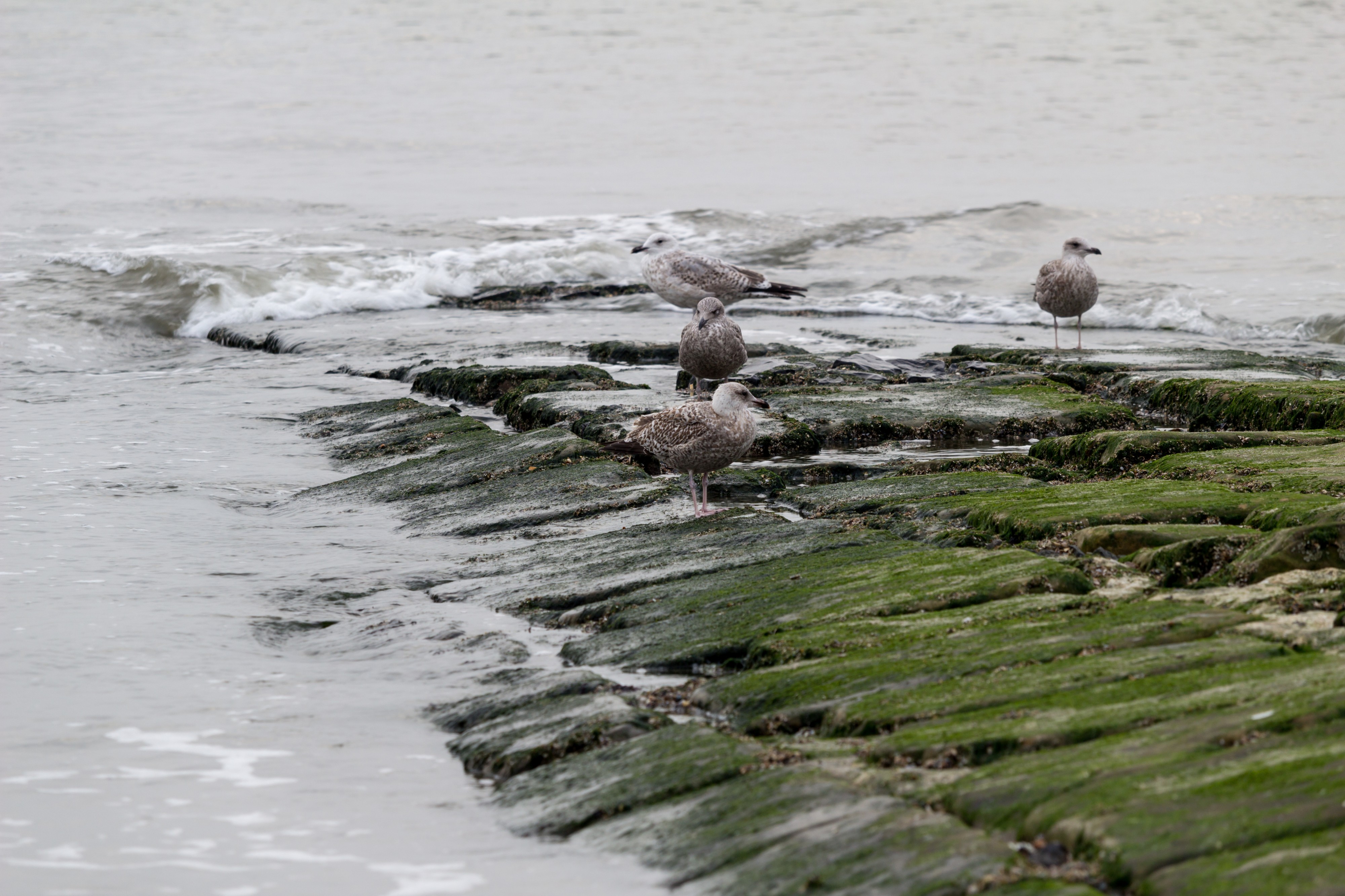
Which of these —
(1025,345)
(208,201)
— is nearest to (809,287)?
(1025,345)

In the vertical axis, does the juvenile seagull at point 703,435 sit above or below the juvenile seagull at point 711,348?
below

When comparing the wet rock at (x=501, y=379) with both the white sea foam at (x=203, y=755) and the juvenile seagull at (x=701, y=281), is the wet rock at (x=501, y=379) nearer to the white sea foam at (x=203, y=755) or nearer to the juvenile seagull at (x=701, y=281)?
the juvenile seagull at (x=701, y=281)

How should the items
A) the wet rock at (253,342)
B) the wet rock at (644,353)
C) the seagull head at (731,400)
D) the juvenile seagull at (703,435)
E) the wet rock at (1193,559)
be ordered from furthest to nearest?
the wet rock at (253,342), the wet rock at (644,353), the seagull head at (731,400), the juvenile seagull at (703,435), the wet rock at (1193,559)

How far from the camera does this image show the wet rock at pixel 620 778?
4.55m

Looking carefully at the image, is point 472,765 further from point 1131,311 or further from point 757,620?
point 1131,311

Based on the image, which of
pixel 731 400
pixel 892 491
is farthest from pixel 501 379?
pixel 892 491

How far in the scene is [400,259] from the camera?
21828 mm

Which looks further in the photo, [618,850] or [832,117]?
[832,117]

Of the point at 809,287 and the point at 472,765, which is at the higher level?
the point at 809,287

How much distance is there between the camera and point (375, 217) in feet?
86.5

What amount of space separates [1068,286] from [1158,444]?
666cm

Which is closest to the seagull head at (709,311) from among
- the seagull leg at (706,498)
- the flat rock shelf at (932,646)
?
the flat rock shelf at (932,646)

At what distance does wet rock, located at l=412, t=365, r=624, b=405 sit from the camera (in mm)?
11648

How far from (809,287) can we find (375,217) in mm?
10083
